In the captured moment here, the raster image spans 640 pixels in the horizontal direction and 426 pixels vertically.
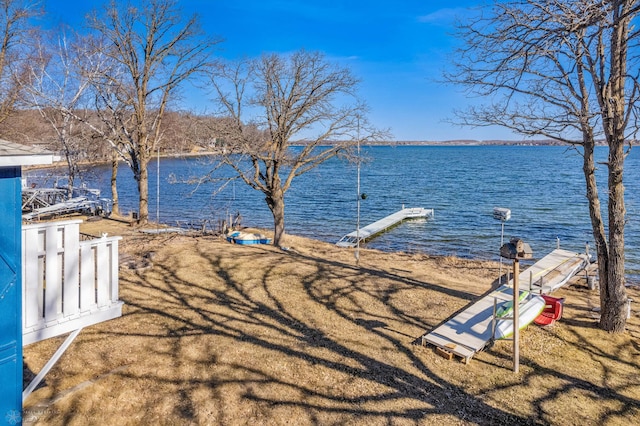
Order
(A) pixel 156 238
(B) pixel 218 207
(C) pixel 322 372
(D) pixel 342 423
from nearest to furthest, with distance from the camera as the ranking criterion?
(D) pixel 342 423, (C) pixel 322 372, (A) pixel 156 238, (B) pixel 218 207

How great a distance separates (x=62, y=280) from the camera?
182 inches

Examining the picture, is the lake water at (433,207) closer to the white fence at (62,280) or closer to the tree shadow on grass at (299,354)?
the tree shadow on grass at (299,354)

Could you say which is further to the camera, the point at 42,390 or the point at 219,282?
the point at 219,282

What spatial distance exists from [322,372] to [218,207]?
87.5 ft

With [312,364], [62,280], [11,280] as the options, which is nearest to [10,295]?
[11,280]

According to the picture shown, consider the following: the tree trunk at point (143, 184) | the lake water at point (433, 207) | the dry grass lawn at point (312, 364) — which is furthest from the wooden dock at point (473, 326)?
the tree trunk at point (143, 184)

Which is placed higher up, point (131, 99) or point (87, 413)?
Answer: point (131, 99)

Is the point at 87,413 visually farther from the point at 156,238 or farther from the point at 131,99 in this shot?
the point at 131,99

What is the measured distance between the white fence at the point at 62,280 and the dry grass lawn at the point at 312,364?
1.04 metres

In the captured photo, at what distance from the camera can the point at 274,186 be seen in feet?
47.2

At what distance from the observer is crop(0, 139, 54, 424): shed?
3629 mm

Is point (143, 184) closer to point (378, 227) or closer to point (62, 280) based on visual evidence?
point (378, 227)

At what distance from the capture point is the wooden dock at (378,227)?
2052 centimetres

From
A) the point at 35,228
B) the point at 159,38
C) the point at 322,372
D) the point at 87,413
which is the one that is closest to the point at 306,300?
the point at 322,372
